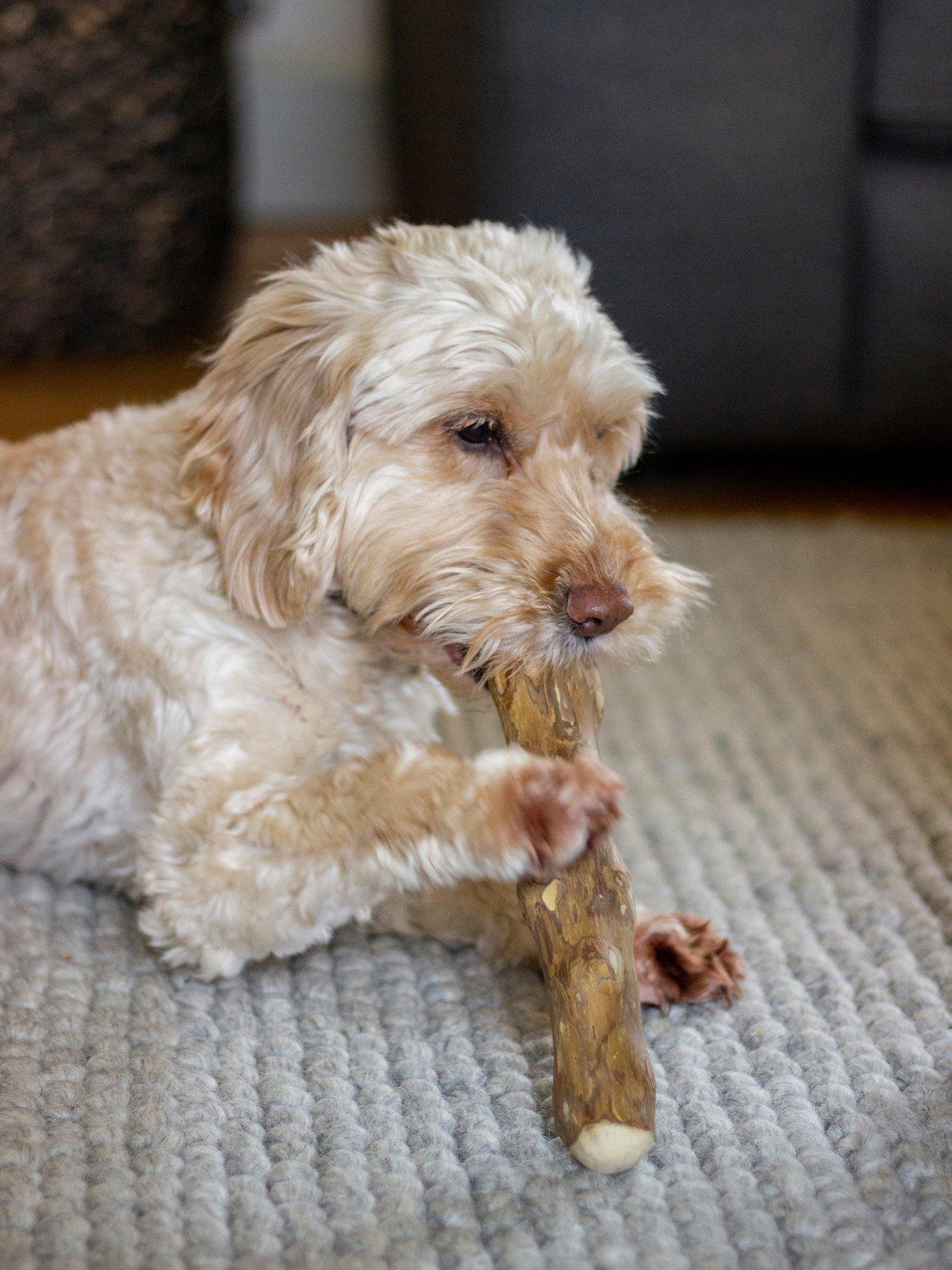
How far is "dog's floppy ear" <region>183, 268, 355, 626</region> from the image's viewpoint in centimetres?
113

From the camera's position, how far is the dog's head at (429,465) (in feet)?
3.71

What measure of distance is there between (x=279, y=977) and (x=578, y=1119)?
0.36m

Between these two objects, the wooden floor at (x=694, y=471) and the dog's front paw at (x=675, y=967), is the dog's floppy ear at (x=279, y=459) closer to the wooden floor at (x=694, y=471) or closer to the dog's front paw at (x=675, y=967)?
the dog's front paw at (x=675, y=967)

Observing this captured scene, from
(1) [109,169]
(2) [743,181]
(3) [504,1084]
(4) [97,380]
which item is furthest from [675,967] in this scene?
(1) [109,169]

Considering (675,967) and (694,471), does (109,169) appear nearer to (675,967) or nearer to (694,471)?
(694,471)

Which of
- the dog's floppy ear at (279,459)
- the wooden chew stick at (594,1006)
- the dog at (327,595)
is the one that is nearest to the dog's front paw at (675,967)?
the dog at (327,595)

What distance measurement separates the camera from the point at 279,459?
116 centimetres

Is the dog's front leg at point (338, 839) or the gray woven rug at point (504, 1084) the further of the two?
the dog's front leg at point (338, 839)

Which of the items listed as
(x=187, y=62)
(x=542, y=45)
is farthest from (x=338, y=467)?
(x=187, y=62)

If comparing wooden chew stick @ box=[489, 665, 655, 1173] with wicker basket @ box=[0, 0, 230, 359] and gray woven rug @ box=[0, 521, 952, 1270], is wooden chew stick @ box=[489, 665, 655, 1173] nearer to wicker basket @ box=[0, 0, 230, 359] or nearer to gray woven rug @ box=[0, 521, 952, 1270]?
gray woven rug @ box=[0, 521, 952, 1270]

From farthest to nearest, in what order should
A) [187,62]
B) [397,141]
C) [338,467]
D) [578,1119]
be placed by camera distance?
1. [397,141]
2. [187,62]
3. [338,467]
4. [578,1119]

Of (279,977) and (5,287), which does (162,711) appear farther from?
(5,287)

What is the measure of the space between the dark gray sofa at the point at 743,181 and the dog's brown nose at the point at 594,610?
1210 mm

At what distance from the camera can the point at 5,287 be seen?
9.88 feet
